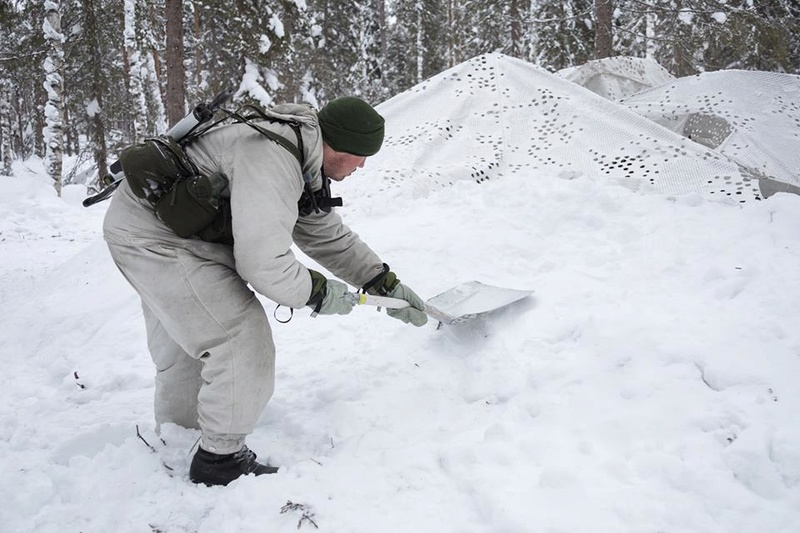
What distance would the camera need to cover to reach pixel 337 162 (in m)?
2.37

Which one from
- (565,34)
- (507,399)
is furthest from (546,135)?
(565,34)

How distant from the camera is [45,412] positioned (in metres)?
3.04

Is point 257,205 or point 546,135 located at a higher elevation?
point 257,205

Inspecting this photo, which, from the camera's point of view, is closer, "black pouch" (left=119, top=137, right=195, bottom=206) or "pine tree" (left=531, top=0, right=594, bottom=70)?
"black pouch" (left=119, top=137, right=195, bottom=206)

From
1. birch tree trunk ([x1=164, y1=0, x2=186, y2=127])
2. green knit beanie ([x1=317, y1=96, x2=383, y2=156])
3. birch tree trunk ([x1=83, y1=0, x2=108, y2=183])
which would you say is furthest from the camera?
birch tree trunk ([x1=83, y1=0, x2=108, y2=183])

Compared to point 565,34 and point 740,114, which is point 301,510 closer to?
point 740,114

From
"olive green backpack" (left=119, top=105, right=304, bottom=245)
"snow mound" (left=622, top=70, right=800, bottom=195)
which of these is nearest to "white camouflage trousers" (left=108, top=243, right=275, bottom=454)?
"olive green backpack" (left=119, top=105, right=304, bottom=245)

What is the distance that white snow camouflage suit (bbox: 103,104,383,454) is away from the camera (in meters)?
2.03

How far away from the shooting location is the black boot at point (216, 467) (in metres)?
2.19

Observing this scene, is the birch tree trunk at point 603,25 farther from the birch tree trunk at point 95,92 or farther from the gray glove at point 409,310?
the birch tree trunk at point 95,92

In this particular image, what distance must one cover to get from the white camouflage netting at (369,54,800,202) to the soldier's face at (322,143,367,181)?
3343 millimetres

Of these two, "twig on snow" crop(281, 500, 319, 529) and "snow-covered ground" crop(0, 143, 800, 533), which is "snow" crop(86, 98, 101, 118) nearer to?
"snow-covered ground" crop(0, 143, 800, 533)

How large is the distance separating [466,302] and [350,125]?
1564mm

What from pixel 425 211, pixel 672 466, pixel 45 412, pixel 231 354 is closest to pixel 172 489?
pixel 231 354
